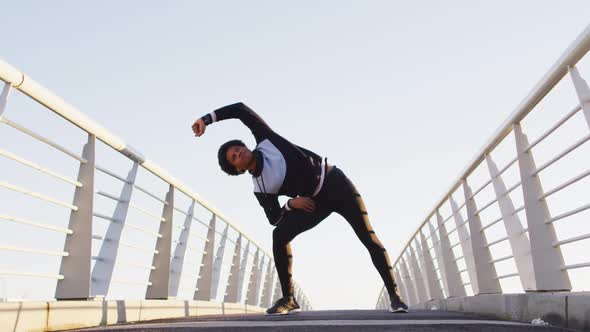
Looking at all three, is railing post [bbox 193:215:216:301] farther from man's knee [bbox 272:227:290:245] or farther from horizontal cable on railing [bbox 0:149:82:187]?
horizontal cable on railing [bbox 0:149:82:187]

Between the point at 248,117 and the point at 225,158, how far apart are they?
448mm

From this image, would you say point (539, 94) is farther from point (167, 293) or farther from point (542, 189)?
point (167, 293)

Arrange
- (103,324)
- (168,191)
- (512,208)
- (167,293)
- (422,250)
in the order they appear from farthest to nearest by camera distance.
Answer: (422,250), (168,191), (167,293), (512,208), (103,324)

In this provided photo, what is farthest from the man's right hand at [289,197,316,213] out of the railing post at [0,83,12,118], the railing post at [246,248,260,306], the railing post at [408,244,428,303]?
the railing post at [246,248,260,306]

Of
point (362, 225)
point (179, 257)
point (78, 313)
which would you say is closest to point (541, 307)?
point (362, 225)

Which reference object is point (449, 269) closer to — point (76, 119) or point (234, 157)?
point (234, 157)

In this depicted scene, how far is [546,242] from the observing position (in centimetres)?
330

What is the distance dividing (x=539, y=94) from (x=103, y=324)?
9.51ft

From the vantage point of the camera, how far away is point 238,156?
3.67 m

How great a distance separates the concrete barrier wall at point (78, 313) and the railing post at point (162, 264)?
0.64ft

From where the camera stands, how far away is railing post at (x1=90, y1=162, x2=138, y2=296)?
3.93 metres

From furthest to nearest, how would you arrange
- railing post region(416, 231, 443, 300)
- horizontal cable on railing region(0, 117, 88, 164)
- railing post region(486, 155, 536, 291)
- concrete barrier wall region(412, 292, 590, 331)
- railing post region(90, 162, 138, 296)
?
1. railing post region(416, 231, 443, 300)
2. railing post region(90, 162, 138, 296)
3. railing post region(486, 155, 536, 291)
4. horizontal cable on railing region(0, 117, 88, 164)
5. concrete barrier wall region(412, 292, 590, 331)

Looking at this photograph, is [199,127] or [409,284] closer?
[199,127]

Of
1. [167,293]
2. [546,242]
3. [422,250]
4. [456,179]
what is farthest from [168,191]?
[422,250]
